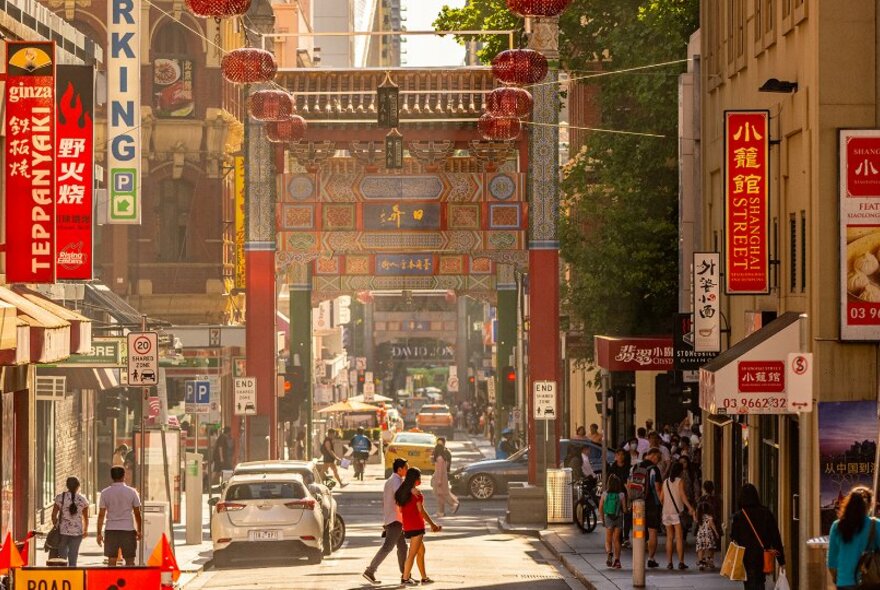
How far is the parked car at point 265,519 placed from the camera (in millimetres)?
28938

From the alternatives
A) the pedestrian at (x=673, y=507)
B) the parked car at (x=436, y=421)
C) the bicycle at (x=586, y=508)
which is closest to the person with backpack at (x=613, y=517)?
the pedestrian at (x=673, y=507)

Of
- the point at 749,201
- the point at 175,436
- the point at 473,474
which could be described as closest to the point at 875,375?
the point at 749,201

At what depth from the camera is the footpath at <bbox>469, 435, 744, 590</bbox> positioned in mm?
25797

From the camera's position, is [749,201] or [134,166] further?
[134,166]

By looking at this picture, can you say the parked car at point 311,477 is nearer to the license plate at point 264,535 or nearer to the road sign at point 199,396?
the license plate at point 264,535

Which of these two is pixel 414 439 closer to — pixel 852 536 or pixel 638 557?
pixel 638 557

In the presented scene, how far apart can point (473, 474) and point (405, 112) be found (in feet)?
31.8

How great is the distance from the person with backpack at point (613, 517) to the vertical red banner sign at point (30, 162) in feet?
28.2

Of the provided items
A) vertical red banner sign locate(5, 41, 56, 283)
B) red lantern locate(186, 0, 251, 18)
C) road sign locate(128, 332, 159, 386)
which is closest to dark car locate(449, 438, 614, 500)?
road sign locate(128, 332, 159, 386)

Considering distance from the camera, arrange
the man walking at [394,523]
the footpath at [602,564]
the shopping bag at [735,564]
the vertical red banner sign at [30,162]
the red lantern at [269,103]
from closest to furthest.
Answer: the shopping bag at [735,564], the footpath at [602,564], the vertical red banner sign at [30,162], the man walking at [394,523], the red lantern at [269,103]

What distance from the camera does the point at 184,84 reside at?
60594mm

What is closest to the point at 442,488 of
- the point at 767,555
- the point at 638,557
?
the point at 638,557

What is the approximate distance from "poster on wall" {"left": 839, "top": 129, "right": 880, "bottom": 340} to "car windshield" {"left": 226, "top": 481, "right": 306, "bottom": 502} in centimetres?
967

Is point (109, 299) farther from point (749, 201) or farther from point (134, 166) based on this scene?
point (749, 201)
